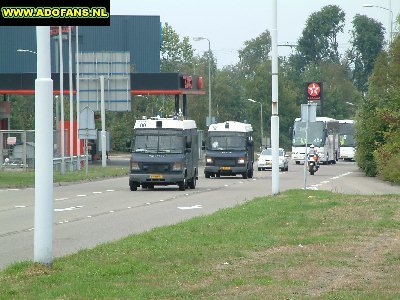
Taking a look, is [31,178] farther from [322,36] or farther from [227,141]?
[322,36]

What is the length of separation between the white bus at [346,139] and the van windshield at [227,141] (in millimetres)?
43438

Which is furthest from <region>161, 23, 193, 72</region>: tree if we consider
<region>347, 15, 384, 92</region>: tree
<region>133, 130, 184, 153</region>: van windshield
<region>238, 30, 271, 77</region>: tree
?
<region>133, 130, 184, 153</region>: van windshield

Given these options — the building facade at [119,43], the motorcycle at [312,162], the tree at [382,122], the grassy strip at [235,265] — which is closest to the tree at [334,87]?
the building facade at [119,43]

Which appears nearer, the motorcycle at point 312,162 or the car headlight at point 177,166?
the car headlight at point 177,166

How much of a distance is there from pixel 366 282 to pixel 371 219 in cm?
933

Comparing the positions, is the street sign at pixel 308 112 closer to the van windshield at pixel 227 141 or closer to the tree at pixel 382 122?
the tree at pixel 382 122

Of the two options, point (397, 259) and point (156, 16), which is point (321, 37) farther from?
point (397, 259)

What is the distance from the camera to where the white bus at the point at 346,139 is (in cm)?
9856

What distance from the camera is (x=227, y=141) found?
178 ft

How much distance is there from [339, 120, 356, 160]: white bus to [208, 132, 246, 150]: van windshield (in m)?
43.4

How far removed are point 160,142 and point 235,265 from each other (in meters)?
26.6

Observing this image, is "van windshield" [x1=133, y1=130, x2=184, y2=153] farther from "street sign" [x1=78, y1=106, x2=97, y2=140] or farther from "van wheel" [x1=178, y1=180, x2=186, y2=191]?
"street sign" [x1=78, y1=106, x2=97, y2=140]

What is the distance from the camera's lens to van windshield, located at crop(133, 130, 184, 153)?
40.4m

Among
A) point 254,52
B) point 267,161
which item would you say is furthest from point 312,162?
point 254,52
